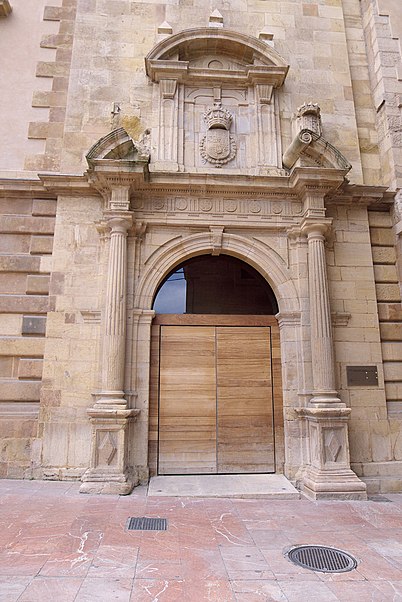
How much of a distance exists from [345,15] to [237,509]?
10.8m

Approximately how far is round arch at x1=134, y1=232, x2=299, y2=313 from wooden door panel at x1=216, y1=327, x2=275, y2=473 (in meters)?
0.84

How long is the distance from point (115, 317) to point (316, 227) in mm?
3978

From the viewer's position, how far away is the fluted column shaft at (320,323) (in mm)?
7496

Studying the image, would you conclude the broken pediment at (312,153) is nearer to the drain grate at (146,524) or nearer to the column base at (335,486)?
the column base at (335,486)

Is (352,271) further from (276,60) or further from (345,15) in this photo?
(345,15)

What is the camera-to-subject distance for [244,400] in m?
8.05

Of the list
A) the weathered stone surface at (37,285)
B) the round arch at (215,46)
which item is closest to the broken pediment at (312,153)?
the round arch at (215,46)

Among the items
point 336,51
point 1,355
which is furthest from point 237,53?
point 1,355

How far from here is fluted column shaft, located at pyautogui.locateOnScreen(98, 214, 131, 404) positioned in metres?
7.28

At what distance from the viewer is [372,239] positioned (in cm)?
886

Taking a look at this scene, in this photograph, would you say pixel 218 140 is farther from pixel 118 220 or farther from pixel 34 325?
pixel 34 325

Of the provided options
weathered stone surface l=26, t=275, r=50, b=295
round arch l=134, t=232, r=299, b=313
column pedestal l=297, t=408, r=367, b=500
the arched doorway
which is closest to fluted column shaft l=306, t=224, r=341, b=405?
column pedestal l=297, t=408, r=367, b=500

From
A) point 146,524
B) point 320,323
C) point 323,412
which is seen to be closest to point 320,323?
point 320,323

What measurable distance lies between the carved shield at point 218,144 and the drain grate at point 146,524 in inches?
257
